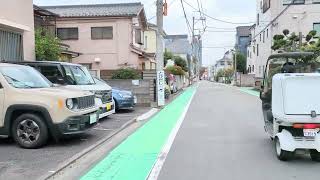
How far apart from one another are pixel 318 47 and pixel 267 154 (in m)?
24.5

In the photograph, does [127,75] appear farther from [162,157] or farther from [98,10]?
[162,157]

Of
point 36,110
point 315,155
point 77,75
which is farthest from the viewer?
point 77,75

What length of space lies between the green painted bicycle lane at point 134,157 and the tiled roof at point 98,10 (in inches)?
890

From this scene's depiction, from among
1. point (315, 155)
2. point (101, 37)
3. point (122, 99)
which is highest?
point (101, 37)

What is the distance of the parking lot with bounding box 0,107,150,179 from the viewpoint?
296 inches

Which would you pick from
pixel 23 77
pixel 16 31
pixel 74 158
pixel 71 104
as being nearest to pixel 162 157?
pixel 74 158

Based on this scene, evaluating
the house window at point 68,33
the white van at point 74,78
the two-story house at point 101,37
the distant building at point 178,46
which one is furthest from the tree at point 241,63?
the white van at point 74,78

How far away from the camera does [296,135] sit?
833 cm

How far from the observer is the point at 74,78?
13.7 m

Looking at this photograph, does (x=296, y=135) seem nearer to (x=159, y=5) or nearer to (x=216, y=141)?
(x=216, y=141)

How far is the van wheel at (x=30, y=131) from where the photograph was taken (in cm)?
962

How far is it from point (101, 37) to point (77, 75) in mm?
21484

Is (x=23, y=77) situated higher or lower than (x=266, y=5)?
lower

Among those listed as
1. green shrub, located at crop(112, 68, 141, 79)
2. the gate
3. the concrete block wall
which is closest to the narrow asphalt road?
the gate
